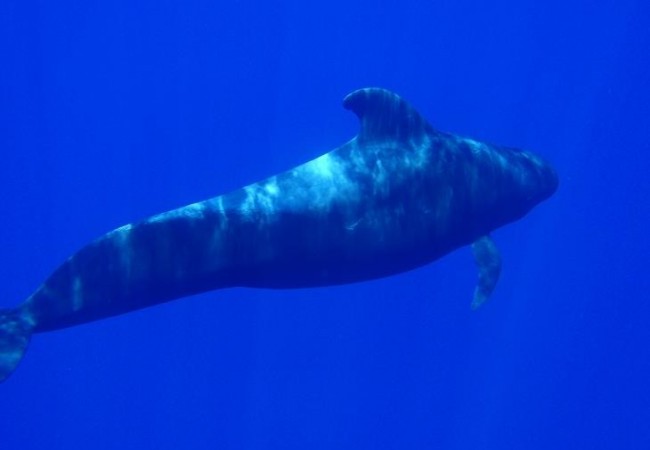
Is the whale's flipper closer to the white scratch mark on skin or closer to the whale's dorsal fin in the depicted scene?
the white scratch mark on skin

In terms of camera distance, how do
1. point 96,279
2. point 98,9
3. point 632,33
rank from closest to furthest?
point 96,279, point 98,9, point 632,33

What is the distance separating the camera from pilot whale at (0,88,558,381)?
382 inches

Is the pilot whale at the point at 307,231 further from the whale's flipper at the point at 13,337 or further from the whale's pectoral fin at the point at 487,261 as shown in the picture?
the whale's pectoral fin at the point at 487,261

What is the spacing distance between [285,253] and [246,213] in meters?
0.73

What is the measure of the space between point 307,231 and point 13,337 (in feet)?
12.9

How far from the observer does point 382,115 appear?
1079 cm

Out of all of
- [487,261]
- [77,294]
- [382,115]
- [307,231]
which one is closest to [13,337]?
[77,294]

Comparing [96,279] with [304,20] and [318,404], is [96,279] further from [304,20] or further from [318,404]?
[304,20]

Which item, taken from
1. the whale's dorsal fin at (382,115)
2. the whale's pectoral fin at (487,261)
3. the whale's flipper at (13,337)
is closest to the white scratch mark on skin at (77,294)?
the whale's flipper at (13,337)

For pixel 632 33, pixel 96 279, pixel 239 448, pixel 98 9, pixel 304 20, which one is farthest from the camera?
pixel 632 33

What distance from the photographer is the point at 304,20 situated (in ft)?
93.9

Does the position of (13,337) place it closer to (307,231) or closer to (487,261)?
(307,231)

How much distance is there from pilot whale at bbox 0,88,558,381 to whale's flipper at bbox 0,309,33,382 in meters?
0.01

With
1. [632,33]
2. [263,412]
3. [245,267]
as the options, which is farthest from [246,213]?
[632,33]
